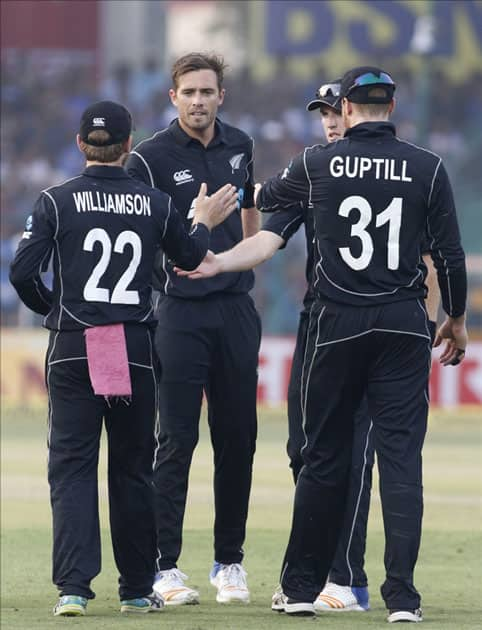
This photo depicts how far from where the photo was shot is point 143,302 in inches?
257

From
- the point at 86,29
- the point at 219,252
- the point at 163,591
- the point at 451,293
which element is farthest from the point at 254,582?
the point at 86,29

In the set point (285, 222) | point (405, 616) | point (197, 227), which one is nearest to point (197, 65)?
point (197, 227)

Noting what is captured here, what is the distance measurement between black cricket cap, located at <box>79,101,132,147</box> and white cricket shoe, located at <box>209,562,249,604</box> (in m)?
2.15

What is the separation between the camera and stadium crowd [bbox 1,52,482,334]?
29.9 m

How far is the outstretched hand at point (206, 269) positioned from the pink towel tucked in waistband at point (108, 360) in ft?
1.59

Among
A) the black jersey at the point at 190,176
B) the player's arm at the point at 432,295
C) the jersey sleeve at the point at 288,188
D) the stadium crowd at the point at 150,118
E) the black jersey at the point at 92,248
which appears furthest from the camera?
the stadium crowd at the point at 150,118

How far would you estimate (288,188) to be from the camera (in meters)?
6.36

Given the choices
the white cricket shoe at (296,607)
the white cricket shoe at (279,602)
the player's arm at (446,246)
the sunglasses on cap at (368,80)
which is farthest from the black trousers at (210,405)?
the sunglasses on cap at (368,80)

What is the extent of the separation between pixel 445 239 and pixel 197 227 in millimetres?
1173

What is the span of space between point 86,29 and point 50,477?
93.7 feet

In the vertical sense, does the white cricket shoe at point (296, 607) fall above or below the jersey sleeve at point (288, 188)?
below

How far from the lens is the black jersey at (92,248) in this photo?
6.38 meters

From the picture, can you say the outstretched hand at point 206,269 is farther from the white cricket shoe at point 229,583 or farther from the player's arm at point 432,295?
the white cricket shoe at point 229,583

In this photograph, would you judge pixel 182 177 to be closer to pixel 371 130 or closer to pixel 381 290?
pixel 371 130
